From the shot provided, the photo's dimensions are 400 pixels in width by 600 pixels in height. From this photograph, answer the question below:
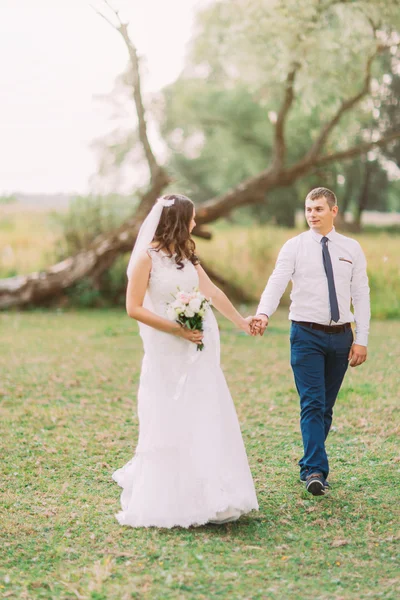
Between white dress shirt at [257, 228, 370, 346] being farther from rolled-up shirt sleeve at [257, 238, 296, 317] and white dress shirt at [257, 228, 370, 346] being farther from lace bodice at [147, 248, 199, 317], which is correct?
lace bodice at [147, 248, 199, 317]

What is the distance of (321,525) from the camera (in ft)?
15.8

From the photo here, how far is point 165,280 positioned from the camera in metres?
4.95

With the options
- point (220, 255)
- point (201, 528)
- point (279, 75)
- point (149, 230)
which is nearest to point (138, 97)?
point (279, 75)

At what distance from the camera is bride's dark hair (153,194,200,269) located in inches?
194

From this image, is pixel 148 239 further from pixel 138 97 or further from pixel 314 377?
pixel 138 97

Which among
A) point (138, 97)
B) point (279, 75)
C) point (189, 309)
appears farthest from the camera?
point (279, 75)

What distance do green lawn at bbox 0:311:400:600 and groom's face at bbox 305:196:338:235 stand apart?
1.94 m

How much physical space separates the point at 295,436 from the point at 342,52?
1192 centimetres

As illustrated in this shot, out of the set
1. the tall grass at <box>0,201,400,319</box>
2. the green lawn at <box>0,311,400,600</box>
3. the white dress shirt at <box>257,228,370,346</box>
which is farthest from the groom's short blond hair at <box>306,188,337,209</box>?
the tall grass at <box>0,201,400,319</box>

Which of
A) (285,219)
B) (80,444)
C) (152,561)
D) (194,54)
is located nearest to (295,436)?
(80,444)

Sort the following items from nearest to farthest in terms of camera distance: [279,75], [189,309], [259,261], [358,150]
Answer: [189,309], [279,75], [358,150], [259,261]

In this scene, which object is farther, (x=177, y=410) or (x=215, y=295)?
(x=215, y=295)

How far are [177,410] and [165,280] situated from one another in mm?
851

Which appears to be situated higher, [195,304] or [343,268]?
[343,268]
